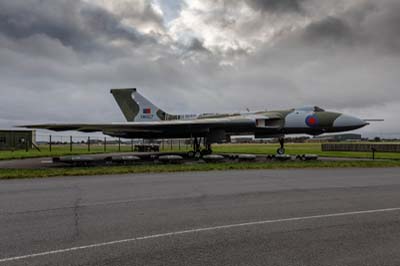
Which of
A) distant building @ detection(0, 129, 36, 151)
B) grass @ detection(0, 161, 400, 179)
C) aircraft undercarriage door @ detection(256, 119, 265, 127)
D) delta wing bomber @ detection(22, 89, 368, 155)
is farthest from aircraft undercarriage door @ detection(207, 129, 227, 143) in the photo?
distant building @ detection(0, 129, 36, 151)

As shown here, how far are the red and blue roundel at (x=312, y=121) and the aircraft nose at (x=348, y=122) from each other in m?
1.08

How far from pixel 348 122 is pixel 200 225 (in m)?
16.0

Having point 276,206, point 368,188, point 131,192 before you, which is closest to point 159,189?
point 131,192

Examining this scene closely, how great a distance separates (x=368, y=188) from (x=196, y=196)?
15.9 ft

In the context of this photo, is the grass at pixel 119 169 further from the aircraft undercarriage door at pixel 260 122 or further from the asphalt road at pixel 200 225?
the aircraft undercarriage door at pixel 260 122

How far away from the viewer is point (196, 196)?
7.01m

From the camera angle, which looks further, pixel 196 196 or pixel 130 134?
pixel 130 134

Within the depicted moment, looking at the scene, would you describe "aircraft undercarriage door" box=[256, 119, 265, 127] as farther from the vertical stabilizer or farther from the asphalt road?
the asphalt road

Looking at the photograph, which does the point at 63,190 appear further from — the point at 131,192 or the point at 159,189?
the point at 159,189

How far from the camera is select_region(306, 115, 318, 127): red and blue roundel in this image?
59.1 ft

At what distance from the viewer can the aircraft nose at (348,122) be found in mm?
17656

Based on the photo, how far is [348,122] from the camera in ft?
58.2

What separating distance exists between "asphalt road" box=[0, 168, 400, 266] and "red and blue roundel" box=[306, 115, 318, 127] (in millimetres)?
10197

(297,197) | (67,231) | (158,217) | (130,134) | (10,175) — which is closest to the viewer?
(67,231)
